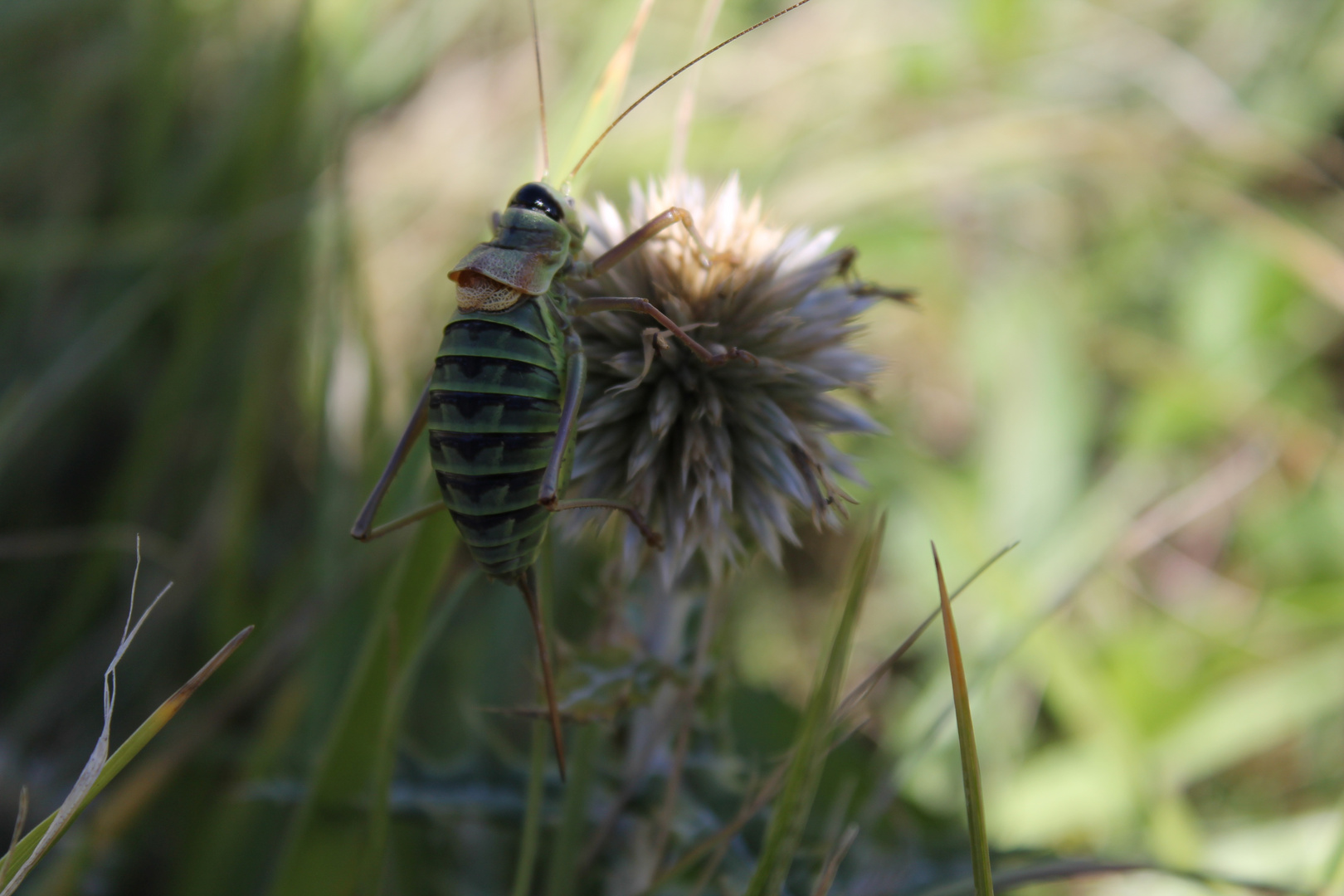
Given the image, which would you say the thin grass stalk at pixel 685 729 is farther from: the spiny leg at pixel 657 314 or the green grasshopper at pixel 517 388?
the spiny leg at pixel 657 314

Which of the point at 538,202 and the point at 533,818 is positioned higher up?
the point at 538,202

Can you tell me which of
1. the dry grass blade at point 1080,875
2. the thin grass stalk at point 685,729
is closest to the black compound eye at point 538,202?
the thin grass stalk at point 685,729

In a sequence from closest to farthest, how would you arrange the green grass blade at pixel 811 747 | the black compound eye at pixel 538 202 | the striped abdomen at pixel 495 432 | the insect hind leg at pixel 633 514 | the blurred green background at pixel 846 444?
the green grass blade at pixel 811 747
the striped abdomen at pixel 495 432
the insect hind leg at pixel 633 514
the black compound eye at pixel 538 202
the blurred green background at pixel 846 444

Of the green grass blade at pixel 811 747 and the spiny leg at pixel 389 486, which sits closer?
the green grass blade at pixel 811 747

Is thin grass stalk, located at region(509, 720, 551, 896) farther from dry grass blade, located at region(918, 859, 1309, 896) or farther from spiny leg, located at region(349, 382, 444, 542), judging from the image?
dry grass blade, located at region(918, 859, 1309, 896)

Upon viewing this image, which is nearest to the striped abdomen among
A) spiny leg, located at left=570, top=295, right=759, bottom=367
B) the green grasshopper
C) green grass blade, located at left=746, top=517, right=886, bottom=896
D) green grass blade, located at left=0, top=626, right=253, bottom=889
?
the green grasshopper

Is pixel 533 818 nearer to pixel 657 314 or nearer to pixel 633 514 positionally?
pixel 633 514

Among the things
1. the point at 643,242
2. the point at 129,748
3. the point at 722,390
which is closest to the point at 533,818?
the point at 129,748

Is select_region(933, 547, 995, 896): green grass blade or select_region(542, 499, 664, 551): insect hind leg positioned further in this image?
select_region(542, 499, 664, 551): insect hind leg
